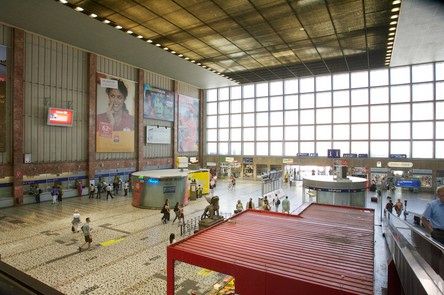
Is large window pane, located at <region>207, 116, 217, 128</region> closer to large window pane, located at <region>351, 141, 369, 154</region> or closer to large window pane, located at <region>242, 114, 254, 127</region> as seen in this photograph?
large window pane, located at <region>242, 114, 254, 127</region>

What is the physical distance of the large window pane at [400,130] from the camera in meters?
28.2

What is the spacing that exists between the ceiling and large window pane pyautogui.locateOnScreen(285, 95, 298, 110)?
11475 millimetres

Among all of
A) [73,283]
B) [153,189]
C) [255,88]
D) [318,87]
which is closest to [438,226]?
[73,283]

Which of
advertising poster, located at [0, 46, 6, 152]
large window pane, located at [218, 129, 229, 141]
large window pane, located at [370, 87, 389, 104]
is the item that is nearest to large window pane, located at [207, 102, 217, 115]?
large window pane, located at [218, 129, 229, 141]

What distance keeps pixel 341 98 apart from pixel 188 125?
18.5 meters

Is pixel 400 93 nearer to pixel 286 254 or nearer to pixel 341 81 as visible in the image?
pixel 341 81

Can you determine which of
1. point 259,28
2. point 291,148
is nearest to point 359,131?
point 291,148

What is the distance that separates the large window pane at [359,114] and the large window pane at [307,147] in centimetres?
522

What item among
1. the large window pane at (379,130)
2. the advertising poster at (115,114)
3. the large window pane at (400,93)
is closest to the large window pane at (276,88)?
the large window pane at (379,130)

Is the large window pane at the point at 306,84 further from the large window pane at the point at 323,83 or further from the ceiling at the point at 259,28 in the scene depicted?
the ceiling at the point at 259,28

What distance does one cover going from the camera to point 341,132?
31.3m

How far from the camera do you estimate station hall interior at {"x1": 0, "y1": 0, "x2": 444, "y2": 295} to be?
19.3ft

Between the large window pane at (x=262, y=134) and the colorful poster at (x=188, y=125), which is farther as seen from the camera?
the large window pane at (x=262, y=134)

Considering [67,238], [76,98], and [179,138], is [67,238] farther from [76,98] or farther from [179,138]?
[179,138]
